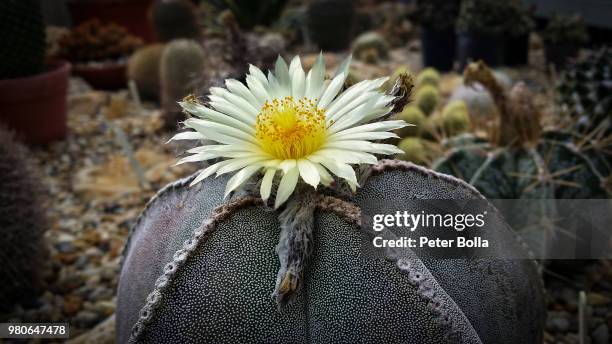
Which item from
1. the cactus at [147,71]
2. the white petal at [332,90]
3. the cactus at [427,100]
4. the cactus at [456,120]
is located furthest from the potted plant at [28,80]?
the white petal at [332,90]

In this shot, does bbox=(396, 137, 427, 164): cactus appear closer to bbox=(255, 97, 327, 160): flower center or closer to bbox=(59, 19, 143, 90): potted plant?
bbox=(255, 97, 327, 160): flower center

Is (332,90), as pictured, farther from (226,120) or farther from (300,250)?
(300,250)

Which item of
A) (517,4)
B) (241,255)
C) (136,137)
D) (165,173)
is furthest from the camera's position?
(517,4)

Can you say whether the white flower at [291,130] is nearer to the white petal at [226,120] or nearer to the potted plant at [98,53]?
the white petal at [226,120]

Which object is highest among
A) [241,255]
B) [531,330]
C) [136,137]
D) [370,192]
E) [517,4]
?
[517,4]

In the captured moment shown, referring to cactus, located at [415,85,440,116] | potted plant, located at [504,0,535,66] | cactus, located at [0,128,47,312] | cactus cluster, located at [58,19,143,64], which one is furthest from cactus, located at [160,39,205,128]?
potted plant, located at [504,0,535,66]

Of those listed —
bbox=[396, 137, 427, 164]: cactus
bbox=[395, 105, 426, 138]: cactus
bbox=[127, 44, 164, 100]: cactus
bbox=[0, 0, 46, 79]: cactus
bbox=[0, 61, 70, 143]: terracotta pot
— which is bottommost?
bbox=[396, 137, 427, 164]: cactus

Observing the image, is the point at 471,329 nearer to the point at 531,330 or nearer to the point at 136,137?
the point at 531,330

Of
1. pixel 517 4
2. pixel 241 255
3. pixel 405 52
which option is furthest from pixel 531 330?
pixel 405 52
